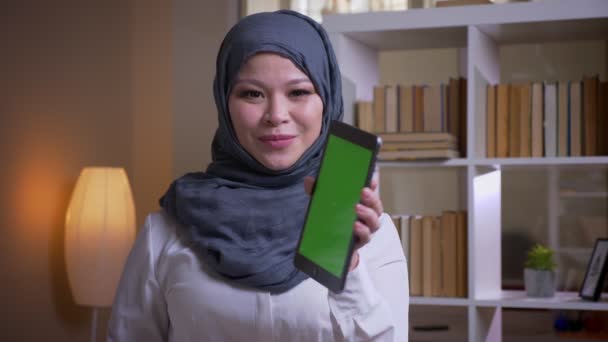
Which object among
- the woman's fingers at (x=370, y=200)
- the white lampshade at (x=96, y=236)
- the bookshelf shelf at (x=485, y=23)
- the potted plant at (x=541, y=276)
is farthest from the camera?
the white lampshade at (x=96, y=236)

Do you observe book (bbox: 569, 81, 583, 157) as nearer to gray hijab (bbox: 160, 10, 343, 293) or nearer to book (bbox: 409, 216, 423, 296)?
book (bbox: 409, 216, 423, 296)

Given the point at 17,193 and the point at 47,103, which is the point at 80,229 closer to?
the point at 17,193

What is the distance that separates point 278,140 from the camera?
1.46 meters

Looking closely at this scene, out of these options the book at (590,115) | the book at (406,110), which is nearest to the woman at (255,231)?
the book at (406,110)

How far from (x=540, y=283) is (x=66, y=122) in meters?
2.07

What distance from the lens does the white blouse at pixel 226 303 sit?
1416mm

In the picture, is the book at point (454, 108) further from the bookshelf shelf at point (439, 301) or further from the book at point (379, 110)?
the bookshelf shelf at point (439, 301)

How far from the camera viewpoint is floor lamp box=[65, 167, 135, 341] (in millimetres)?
3523

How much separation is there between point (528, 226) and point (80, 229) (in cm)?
398

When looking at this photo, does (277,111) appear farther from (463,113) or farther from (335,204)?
(463,113)

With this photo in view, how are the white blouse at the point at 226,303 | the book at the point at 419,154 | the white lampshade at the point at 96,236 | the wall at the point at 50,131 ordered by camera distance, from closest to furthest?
the white blouse at the point at 226,303, the book at the point at 419,154, the wall at the point at 50,131, the white lampshade at the point at 96,236

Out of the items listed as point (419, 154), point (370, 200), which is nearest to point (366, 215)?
point (370, 200)

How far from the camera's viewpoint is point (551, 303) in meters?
2.93

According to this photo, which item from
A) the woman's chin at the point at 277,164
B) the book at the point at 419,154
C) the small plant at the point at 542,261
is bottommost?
the small plant at the point at 542,261
